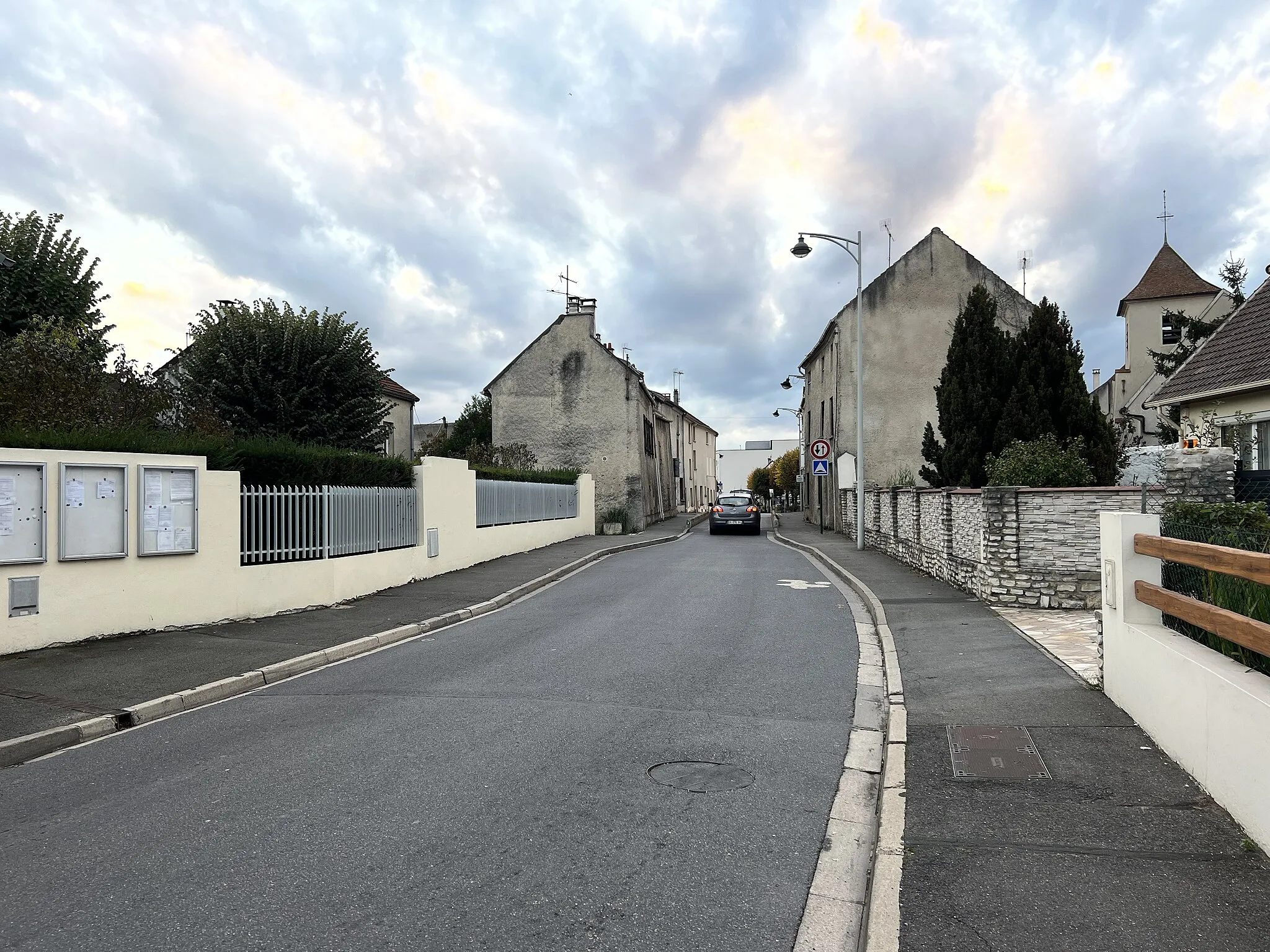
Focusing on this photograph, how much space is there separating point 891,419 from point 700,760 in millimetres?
25867

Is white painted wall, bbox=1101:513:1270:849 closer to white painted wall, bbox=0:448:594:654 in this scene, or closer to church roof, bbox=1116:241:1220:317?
white painted wall, bbox=0:448:594:654

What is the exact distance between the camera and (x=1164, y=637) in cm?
552

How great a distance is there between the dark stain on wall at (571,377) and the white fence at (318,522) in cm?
2207

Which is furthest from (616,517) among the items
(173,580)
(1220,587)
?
(1220,587)

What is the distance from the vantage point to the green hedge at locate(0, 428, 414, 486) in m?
9.19

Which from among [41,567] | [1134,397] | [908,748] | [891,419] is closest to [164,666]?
[41,567]

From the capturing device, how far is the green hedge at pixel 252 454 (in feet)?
30.1

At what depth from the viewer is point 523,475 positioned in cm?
2483

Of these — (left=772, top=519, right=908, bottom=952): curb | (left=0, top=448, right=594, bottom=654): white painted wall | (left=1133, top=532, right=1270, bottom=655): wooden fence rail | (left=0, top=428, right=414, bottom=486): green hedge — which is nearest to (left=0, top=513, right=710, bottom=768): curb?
(left=0, top=448, right=594, bottom=654): white painted wall

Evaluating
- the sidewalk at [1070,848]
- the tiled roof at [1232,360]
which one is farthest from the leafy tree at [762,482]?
the sidewalk at [1070,848]

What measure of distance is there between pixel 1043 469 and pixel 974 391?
8.61 metres

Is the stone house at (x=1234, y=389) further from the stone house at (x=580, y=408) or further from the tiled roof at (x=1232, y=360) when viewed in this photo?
the stone house at (x=580, y=408)

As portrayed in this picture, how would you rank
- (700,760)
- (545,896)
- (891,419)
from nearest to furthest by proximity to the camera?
(545,896) → (700,760) → (891,419)

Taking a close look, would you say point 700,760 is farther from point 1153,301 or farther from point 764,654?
point 1153,301
